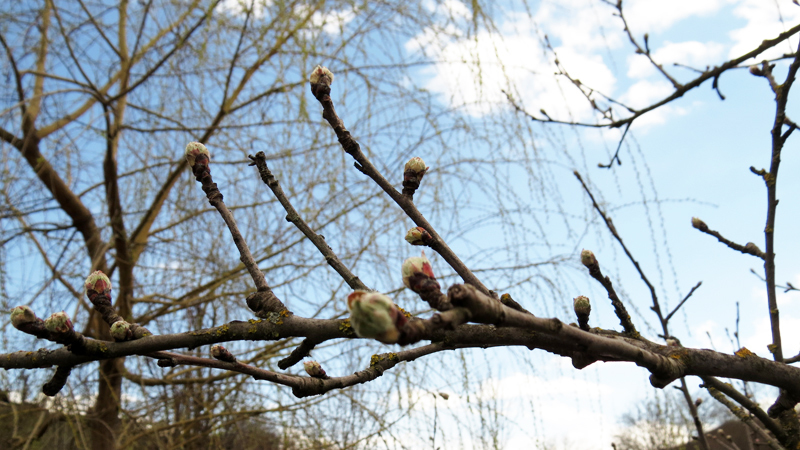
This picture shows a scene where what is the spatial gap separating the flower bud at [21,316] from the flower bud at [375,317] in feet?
1.69

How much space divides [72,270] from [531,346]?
2.20m

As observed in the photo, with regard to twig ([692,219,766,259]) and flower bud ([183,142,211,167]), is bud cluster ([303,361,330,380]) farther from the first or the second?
twig ([692,219,766,259])

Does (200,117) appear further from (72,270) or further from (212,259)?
(72,270)

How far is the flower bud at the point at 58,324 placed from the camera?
68 cm

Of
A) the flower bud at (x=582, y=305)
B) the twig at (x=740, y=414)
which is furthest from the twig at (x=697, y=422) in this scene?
the flower bud at (x=582, y=305)

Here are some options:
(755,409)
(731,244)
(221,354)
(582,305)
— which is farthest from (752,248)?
(221,354)

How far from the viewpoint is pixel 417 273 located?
538 millimetres

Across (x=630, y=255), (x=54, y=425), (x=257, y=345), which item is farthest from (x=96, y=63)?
(x=630, y=255)

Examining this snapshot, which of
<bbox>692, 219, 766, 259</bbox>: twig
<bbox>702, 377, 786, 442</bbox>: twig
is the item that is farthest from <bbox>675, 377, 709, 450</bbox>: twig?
<bbox>692, 219, 766, 259</bbox>: twig

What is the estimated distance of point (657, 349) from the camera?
71 centimetres

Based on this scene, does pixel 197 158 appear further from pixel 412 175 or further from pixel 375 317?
pixel 375 317

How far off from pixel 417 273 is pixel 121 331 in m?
0.42

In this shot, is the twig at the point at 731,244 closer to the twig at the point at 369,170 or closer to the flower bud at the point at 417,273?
the twig at the point at 369,170

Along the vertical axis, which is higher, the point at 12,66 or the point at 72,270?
the point at 12,66
